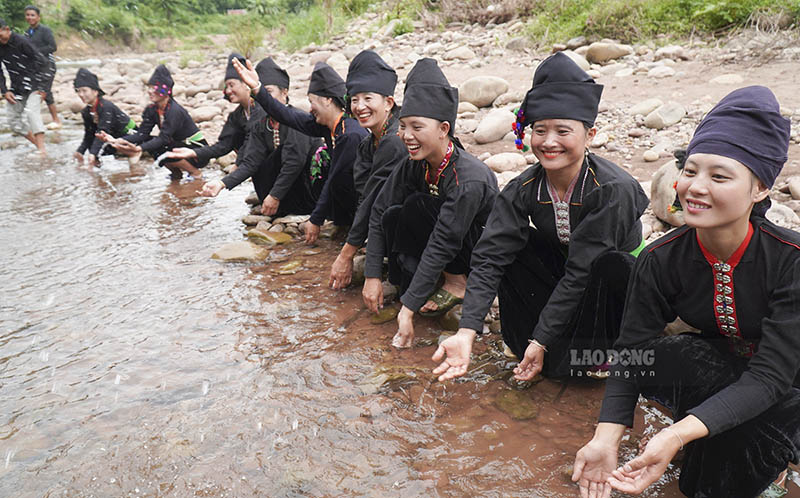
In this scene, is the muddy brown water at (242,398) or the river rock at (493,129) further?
the river rock at (493,129)

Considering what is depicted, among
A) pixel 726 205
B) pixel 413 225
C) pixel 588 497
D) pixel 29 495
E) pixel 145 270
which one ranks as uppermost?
pixel 726 205

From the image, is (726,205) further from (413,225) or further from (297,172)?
(297,172)

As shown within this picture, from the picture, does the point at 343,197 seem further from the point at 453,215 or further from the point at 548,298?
the point at 548,298

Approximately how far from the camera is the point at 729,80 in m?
6.20

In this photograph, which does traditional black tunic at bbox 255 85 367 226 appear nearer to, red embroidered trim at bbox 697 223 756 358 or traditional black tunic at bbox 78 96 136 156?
red embroidered trim at bbox 697 223 756 358

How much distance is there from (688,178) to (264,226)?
12.6 feet

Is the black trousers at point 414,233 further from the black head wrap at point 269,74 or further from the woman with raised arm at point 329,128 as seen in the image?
the black head wrap at point 269,74

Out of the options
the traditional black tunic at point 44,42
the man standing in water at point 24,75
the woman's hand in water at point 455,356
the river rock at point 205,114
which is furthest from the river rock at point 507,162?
the traditional black tunic at point 44,42

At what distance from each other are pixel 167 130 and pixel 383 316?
434 cm

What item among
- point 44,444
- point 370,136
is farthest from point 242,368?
point 370,136

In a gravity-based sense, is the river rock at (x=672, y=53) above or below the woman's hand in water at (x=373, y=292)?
above

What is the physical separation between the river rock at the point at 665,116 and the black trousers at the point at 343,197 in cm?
296

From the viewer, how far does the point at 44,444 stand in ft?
7.96

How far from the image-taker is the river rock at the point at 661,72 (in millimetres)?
6840
